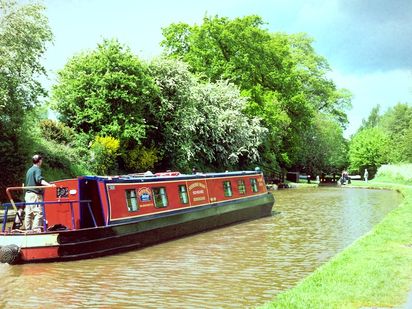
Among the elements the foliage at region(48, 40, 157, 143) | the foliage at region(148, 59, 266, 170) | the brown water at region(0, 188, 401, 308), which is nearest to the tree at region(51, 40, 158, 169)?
the foliage at region(48, 40, 157, 143)

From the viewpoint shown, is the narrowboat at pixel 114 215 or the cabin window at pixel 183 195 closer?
the narrowboat at pixel 114 215

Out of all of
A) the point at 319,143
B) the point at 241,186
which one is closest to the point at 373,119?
the point at 319,143

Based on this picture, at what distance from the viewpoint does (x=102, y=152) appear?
1005 inches

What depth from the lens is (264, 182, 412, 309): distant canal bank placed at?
6.71 m

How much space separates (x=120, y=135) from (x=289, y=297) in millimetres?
20640

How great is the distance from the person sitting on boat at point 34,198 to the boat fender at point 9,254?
32.9 inches

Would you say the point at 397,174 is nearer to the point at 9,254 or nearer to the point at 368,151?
the point at 368,151

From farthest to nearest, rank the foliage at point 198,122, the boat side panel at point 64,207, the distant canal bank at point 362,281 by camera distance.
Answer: the foliage at point 198,122 < the boat side panel at point 64,207 < the distant canal bank at point 362,281

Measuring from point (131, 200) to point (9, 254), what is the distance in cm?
378

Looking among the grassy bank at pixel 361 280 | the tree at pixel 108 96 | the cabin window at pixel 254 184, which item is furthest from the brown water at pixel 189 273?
the tree at pixel 108 96

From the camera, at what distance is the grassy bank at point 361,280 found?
675 centimetres

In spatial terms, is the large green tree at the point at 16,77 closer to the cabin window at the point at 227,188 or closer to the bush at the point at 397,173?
the cabin window at the point at 227,188

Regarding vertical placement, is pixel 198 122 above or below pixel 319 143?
above

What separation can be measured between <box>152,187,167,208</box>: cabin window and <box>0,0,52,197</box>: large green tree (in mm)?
8016
